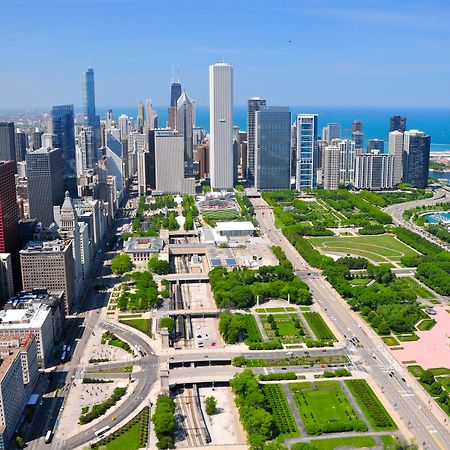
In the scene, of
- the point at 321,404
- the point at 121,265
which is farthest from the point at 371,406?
the point at 121,265

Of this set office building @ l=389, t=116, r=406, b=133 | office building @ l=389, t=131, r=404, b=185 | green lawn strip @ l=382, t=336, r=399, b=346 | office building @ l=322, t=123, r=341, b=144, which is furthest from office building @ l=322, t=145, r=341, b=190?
green lawn strip @ l=382, t=336, r=399, b=346

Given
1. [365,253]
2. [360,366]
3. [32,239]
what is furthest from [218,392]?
[365,253]

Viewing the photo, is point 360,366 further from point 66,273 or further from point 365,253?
point 365,253

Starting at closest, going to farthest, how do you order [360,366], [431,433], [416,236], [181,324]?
1. [431,433]
2. [360,366]
3. [181,324]
4. [416,236]

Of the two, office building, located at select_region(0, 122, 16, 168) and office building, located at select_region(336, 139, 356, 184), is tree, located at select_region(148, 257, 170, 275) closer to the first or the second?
office building, located at select_region(0, 122, 16, 168)

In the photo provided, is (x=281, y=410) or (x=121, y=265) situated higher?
(x=121, y=265)

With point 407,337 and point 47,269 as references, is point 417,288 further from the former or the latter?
point 47,269

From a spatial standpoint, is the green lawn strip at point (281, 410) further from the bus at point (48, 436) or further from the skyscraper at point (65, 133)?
the skyscraper at point (65, 133)
